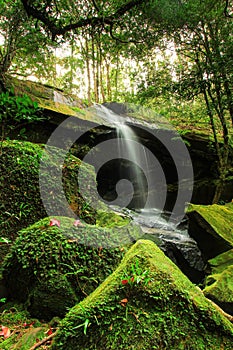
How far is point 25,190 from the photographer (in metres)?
2.54

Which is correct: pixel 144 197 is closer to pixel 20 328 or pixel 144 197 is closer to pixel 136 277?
pixel 20 328

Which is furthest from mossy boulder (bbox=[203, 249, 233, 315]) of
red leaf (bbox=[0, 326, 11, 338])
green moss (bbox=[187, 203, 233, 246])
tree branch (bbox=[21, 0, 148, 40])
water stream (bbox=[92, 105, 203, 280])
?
tree branch (bbox=[21, 0, 148, 40])

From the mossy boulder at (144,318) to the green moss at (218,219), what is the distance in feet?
9.82

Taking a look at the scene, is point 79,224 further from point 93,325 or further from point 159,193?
point 159,193

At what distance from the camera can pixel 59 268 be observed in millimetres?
1784

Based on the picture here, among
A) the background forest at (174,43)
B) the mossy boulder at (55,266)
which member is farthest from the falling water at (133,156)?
the mossy boulder at (55,266)

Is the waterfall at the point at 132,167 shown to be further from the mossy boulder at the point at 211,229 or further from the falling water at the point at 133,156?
the mossy boulder at the point at 211,229

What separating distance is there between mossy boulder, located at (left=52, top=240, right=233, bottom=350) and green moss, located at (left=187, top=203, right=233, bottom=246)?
9.82ft

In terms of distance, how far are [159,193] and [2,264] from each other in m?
9.40

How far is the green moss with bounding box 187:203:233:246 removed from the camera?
3.95 m

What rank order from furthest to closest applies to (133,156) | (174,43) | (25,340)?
(133,156)
(174,43)
(25,340)

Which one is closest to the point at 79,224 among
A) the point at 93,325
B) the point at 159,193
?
the point at 93,325

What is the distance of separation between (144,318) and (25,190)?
1.89 metres

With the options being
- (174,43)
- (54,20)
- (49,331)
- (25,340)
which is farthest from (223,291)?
(174,43)
